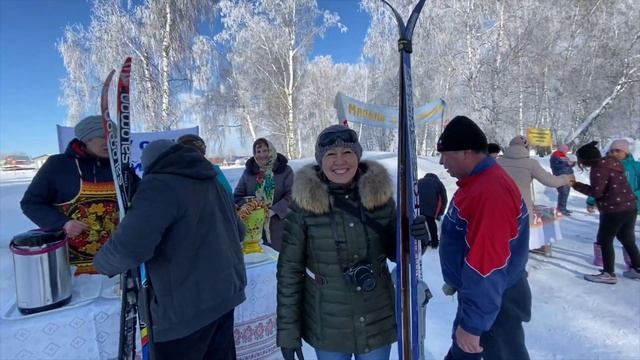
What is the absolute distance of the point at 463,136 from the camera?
1606 mm

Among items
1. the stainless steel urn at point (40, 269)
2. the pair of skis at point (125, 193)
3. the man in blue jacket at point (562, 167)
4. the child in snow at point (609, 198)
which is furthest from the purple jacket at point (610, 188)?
the stainless steel urn at point (40, 269)

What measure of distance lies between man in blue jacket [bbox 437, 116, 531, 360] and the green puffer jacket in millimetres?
335

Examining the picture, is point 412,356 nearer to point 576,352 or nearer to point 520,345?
point 520,345

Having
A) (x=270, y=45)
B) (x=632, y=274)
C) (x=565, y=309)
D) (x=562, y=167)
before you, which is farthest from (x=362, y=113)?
(x=270, y=45)

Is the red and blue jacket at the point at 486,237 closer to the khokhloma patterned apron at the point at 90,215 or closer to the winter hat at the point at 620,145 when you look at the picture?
the khokhloma patterned apron at the point at 90,215

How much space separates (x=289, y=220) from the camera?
61.3 inches

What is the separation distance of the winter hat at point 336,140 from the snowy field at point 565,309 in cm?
154

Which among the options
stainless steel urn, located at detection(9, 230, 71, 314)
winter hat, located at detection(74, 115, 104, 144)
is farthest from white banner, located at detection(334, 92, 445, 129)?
stainless steel urn, located at detection(9, 230, 71, 314)

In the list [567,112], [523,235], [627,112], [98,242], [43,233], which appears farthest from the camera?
[627,112]

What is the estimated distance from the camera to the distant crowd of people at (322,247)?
1394 mm

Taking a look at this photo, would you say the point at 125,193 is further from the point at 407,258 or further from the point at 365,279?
the point at 407,258

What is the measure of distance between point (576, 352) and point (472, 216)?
80.8 inches

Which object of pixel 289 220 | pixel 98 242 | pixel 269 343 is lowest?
pixel 269 343

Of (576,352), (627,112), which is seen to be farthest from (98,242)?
(627,112)
